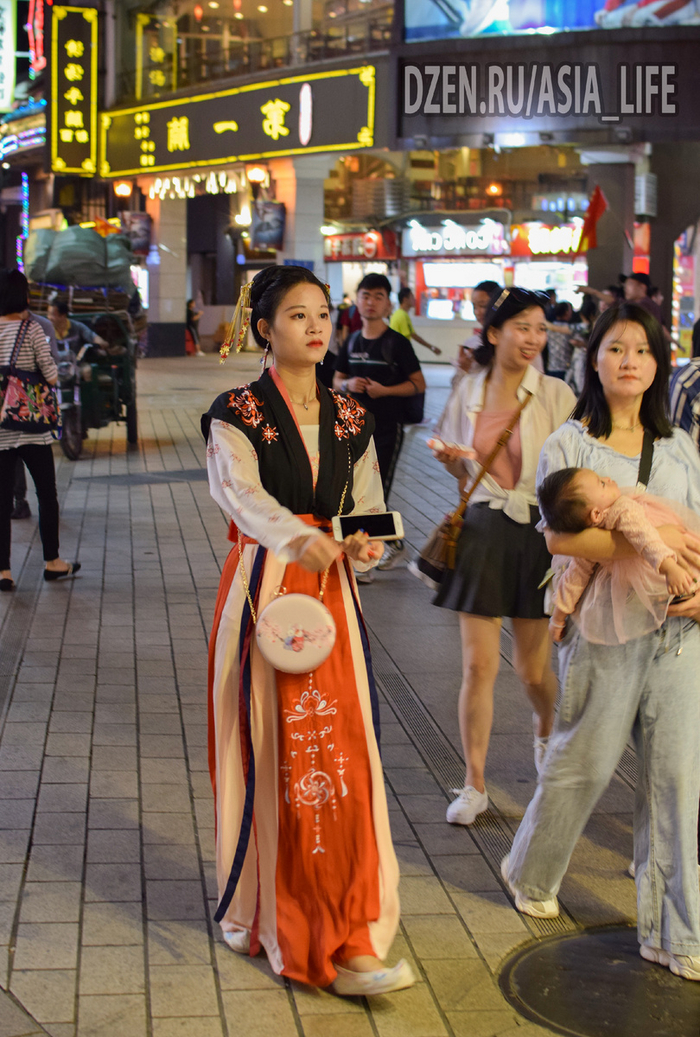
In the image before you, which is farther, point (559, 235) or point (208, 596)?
point (559, 235)

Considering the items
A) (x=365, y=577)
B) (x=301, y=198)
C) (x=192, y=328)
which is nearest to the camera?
(x=365, y=577)

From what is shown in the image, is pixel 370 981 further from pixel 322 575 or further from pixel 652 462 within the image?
pixel 652 462

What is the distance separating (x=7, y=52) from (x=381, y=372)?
29.2 metres

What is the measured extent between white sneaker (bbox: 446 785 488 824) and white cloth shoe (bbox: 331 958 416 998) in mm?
1057

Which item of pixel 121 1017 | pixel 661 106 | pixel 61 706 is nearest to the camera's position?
pixel 121 1017

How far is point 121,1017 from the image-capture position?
9.57ft

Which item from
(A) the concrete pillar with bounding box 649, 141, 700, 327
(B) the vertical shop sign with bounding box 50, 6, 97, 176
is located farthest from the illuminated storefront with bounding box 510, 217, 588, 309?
(B) the vertical shop sign with bounding box 50, 6, 97, 176

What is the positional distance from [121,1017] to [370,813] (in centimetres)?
78

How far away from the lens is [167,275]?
30.5 metres

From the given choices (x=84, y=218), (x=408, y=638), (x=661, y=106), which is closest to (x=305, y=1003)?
(x=408, y=638)

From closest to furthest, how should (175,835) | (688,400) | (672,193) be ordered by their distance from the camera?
(175,835), (688,400), (672,193)

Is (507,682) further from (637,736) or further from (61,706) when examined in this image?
(637,736)

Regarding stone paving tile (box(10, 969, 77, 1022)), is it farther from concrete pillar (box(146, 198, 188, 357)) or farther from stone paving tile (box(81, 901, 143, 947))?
concrete pillar (box(146, 198, 188, 357))

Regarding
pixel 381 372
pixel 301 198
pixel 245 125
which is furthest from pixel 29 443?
pixel 245 125
